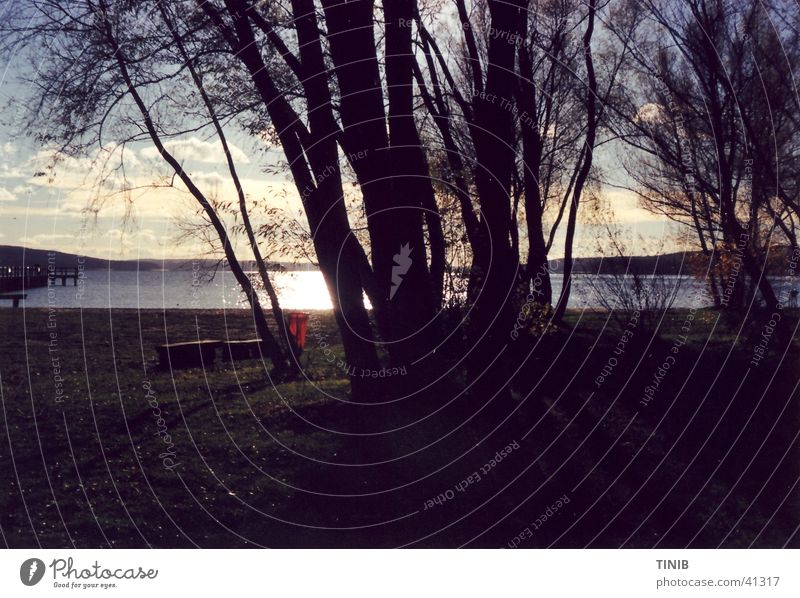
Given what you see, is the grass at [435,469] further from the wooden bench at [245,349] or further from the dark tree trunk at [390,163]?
the wooden bench at [245,349]

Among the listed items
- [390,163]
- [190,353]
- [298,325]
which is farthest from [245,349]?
[390,163]

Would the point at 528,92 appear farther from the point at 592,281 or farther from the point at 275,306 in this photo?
the point at 275,306

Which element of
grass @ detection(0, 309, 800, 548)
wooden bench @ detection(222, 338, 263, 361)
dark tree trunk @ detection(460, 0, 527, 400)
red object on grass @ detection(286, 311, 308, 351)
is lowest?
grass @ detection(0, 309, 800, 548)

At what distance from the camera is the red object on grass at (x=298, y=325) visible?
43.7 ft

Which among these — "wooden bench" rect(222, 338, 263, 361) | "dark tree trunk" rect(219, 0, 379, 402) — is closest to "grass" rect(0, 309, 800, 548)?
"dark tree trunk" rect(219, 0, 379, 402)

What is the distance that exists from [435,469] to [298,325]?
6270 millimetres

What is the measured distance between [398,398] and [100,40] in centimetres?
464

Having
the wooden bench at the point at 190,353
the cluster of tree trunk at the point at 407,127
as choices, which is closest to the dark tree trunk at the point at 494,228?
the cluster of tree trunk at the point at 407,127

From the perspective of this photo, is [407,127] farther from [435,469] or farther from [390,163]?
[435,469]

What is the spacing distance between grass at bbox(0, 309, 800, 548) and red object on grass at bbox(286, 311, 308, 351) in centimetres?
281

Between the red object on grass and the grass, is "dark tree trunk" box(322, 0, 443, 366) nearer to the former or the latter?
the grass

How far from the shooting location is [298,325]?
13508mm

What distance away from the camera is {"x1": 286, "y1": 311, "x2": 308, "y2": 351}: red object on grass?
13.3 m

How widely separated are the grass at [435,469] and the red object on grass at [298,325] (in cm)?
281
